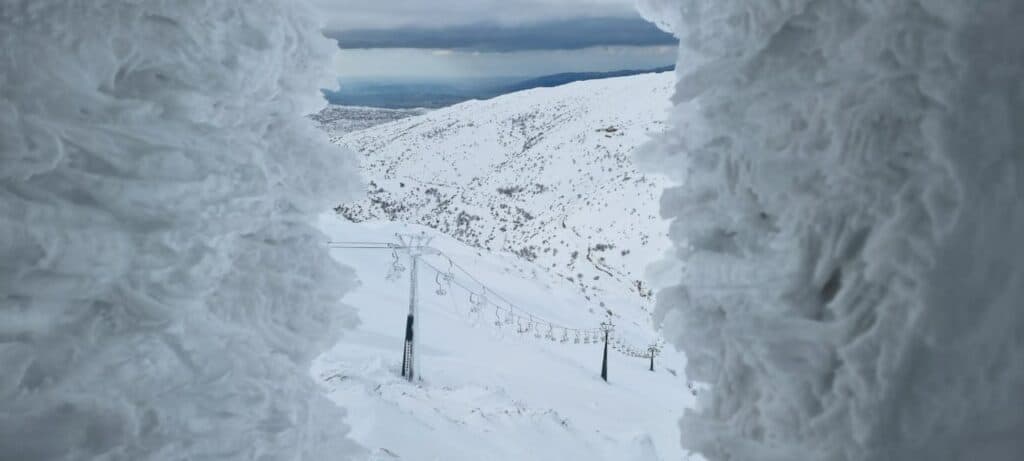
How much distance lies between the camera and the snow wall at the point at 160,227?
2434mm

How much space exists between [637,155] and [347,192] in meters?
1.96

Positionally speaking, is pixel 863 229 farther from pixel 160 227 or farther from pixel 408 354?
pixel 408 354

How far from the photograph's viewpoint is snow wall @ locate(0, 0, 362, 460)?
7.98 ft

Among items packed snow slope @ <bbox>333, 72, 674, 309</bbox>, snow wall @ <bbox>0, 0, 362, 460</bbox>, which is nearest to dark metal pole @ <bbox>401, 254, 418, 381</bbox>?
packed snow slope @ <bbox>333, 72, 674, 309</bbox>

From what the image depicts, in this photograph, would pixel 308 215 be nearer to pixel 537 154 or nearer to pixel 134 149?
pixel 134 149

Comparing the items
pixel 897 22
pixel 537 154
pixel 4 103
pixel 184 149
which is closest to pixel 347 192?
pixel 184 149

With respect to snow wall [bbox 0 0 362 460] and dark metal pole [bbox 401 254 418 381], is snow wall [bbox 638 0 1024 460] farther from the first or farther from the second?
dark metal pole [bbox 401 254 418 381]

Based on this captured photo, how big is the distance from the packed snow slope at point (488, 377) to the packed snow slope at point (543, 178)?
333cm

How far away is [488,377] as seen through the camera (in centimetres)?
1405

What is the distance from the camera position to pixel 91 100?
2.56 meters

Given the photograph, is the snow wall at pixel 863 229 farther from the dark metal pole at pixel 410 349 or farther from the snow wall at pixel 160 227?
the dark metal pole at pixel 410 349

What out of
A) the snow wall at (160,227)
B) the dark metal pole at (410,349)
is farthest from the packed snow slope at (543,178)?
the snow wall at (160,227)

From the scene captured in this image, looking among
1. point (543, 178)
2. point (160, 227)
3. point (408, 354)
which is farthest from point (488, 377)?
point (543, 178)

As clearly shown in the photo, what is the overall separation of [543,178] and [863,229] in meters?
56.9
